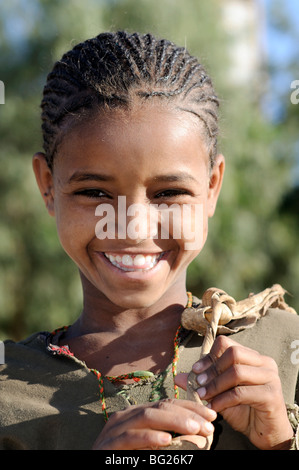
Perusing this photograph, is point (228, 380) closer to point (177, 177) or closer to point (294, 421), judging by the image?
point (294, 421)

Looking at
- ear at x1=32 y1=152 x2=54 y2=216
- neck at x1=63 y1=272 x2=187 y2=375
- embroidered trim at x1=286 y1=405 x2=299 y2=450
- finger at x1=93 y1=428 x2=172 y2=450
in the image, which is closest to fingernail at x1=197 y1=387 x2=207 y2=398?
finger at x1=93 y1=428 x2=172 y2=450

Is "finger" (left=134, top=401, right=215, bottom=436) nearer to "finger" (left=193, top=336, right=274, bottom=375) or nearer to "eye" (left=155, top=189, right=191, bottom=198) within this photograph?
"finger" (left=193, top=336, right=274, bottom=375)

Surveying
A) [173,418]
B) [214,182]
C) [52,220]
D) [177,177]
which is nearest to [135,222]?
[177,177]

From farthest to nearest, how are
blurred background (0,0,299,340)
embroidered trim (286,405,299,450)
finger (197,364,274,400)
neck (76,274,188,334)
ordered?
1. blurred background (0,0,299,340)
2. neck (76,274,188,334)
3. embroidered trim (286,405,299,450)
4. finger (197,364,274,400)

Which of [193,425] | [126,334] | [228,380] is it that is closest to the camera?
[193,425]

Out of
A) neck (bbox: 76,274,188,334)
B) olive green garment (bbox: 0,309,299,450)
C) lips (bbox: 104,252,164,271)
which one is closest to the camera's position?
olive green garment (bbox: 0,309,299,450)

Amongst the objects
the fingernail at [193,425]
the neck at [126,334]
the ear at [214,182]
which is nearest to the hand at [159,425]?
the fingernail at [193,425]

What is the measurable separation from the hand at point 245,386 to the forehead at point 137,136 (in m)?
0.54

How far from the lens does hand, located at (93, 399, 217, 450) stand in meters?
1.28

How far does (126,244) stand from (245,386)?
529 millimetres

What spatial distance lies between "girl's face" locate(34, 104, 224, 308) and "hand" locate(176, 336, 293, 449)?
402 millimetres

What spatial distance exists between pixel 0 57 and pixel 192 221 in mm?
9279

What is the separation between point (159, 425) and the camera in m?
1.29
